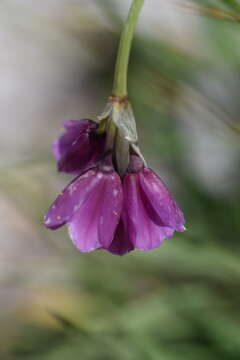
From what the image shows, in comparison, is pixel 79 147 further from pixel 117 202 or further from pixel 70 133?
pixel 117 202

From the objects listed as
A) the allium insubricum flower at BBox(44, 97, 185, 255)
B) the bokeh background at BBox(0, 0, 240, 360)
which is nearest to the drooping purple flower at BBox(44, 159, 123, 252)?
the allium insubricum flower at BBox(44, 97, 185, 255)

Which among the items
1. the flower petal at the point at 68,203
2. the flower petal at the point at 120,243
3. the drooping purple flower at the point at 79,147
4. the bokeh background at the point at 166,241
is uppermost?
the bokeh background at the point at 166,241

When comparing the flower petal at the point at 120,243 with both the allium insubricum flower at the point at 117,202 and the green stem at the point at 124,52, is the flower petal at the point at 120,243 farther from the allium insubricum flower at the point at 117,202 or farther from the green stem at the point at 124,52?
the green stem at the point at 124,52

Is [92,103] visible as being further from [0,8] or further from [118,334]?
[118,334]

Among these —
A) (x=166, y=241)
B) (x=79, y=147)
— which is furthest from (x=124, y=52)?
(x=166, y=241)

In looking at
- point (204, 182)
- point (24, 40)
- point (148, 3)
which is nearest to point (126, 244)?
point (204, 182)

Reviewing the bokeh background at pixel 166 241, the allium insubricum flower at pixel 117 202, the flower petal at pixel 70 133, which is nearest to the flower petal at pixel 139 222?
the allium insubricum flower at pixel 117 202

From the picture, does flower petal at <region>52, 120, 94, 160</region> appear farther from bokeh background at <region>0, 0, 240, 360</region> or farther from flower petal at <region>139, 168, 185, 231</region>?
bokeh background at <region>0, 0, 240, 360</region>
